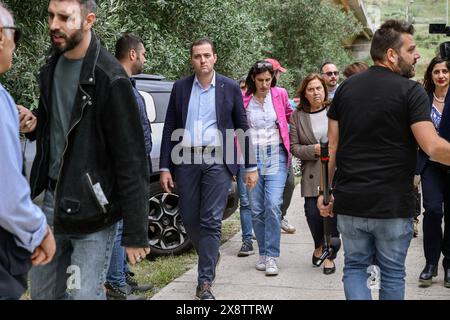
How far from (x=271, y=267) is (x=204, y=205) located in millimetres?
1192

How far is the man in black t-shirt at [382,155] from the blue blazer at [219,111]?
4.86 ft

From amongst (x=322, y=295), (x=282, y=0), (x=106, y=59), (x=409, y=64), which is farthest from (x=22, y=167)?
(x=282, y=0)

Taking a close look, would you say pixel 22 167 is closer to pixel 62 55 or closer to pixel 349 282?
pixel 62 55

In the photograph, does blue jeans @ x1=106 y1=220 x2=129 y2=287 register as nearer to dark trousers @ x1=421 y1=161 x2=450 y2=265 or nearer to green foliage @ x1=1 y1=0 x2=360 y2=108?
green foliage @ x1=1 y1=0 x2=360 y2=108

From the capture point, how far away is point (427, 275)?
5594 mm

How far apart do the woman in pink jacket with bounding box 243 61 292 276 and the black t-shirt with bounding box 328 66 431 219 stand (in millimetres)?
2296

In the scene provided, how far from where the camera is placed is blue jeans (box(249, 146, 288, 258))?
612 centimetres

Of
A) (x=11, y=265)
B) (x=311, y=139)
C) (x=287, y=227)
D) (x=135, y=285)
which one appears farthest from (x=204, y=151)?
(x=287, y=227)

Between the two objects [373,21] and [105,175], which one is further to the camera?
[373,21]

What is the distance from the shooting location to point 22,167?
2.64 meters

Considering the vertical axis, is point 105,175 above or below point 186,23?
below

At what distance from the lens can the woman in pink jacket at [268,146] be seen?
20.1ft

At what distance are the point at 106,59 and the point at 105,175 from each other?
0.57m

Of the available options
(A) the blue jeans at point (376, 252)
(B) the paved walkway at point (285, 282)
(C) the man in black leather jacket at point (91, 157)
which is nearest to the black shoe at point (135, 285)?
(B) the paved walkway at point (285, 282)
